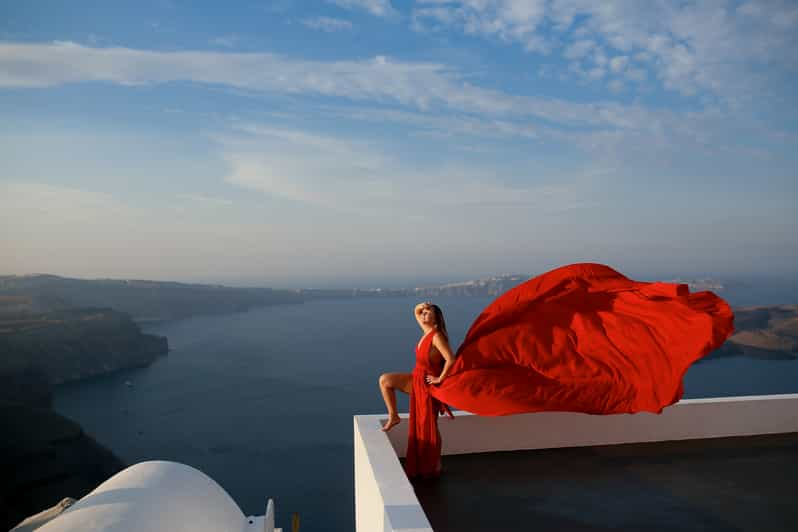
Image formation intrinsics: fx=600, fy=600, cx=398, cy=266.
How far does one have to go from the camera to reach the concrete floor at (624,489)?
100.0 inches

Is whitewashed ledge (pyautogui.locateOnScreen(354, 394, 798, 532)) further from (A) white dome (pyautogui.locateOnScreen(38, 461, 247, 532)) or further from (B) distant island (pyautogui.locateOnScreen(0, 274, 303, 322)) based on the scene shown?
(B) distant island (pyautogui.locateOnScreen(0, 274, 303, 322))

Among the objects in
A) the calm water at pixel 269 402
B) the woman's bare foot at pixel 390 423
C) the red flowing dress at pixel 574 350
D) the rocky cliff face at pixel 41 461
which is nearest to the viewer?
the red flowing dress at pixel 574 350

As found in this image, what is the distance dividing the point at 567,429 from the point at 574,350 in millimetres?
624

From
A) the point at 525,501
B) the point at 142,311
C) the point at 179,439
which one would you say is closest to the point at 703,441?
the point at 525,501

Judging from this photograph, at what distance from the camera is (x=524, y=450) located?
337 cm

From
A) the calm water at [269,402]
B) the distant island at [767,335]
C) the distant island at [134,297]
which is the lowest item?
the calm water at [269,402]

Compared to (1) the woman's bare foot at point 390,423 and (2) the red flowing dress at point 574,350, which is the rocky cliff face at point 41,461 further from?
(2) the red flowing dress at point 574,350

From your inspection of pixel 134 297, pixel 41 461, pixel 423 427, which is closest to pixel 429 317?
pixel 423 427

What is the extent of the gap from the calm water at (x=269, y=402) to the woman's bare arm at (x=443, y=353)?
42363mm

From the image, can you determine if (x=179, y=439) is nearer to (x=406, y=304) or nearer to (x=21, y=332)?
A: (x=21, y=332)

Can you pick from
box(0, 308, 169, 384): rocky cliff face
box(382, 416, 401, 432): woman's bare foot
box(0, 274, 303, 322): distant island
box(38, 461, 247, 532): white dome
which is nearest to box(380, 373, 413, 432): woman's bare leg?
box(382, 416, 401, 432): woman's bare foot

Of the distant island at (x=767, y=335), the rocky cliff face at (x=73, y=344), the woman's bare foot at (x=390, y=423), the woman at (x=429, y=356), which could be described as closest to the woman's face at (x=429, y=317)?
the woman at (x=429, y=356)

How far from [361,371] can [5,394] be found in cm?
3224

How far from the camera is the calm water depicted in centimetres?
4516
